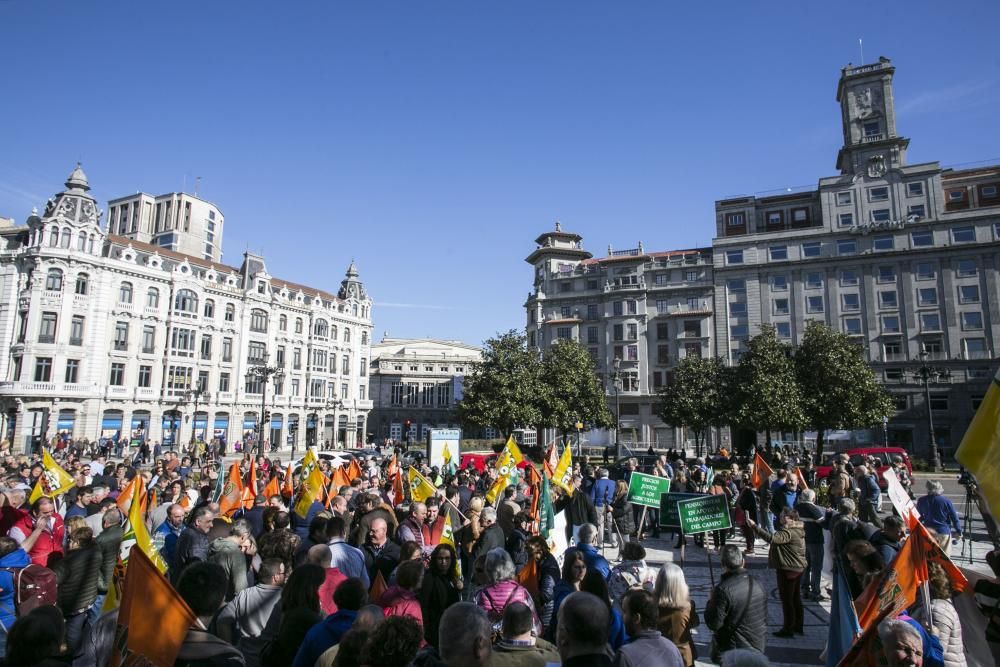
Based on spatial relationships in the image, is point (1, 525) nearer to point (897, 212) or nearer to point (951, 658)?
point (951, 658)

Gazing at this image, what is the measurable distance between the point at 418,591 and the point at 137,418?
172ft

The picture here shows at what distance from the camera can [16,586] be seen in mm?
6070

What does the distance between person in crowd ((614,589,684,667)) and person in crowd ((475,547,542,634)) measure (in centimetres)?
97

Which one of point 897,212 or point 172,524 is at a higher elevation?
point 897,212

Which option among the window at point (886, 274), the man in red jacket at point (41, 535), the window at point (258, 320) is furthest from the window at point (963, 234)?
the man in red jacket at point (41, 535)

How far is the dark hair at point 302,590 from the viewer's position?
4734 millimetres

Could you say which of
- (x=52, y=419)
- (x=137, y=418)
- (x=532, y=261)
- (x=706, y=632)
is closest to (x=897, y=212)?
(x=532, y=261)

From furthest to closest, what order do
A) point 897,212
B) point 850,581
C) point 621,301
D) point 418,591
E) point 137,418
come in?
point 621,301 → point 897,212 → point 137,418 → point 850,581 → point 418,591

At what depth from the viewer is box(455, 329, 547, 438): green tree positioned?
42.8 metres

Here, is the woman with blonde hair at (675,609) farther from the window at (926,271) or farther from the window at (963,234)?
the window at (963,234)

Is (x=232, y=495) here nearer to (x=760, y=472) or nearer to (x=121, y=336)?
(x=760, y=472)

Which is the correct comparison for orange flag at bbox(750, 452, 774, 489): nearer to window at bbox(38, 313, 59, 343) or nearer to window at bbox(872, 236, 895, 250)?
window at bbox(872, 236, 895, 250)

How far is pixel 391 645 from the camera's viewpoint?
3369 mm

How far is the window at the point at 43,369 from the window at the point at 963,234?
7517 cm
